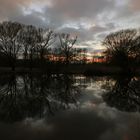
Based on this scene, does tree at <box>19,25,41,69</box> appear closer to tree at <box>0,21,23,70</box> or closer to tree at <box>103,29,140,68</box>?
tree at <box>0,21,23,70</box>

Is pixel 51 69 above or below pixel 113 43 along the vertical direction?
below

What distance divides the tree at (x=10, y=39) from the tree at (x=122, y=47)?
25.8 m

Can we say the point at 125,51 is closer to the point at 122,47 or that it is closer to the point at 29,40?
the point at 122,47

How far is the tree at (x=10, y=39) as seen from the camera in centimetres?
4903

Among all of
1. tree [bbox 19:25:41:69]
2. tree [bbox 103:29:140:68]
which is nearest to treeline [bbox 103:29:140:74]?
tree [bbox 103:29:140:68]

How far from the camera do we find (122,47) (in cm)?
5281

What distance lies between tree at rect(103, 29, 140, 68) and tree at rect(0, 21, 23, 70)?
84.7 ft

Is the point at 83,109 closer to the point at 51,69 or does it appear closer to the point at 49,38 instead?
the point at 51,69

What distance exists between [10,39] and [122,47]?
29288 millimetres

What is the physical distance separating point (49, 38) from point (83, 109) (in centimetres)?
4972

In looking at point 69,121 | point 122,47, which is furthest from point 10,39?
point 69,121

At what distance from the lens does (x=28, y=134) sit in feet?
24.0

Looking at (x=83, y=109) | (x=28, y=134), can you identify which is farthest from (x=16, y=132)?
(x=83, y=109)

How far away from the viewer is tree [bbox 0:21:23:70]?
49.0 meters
